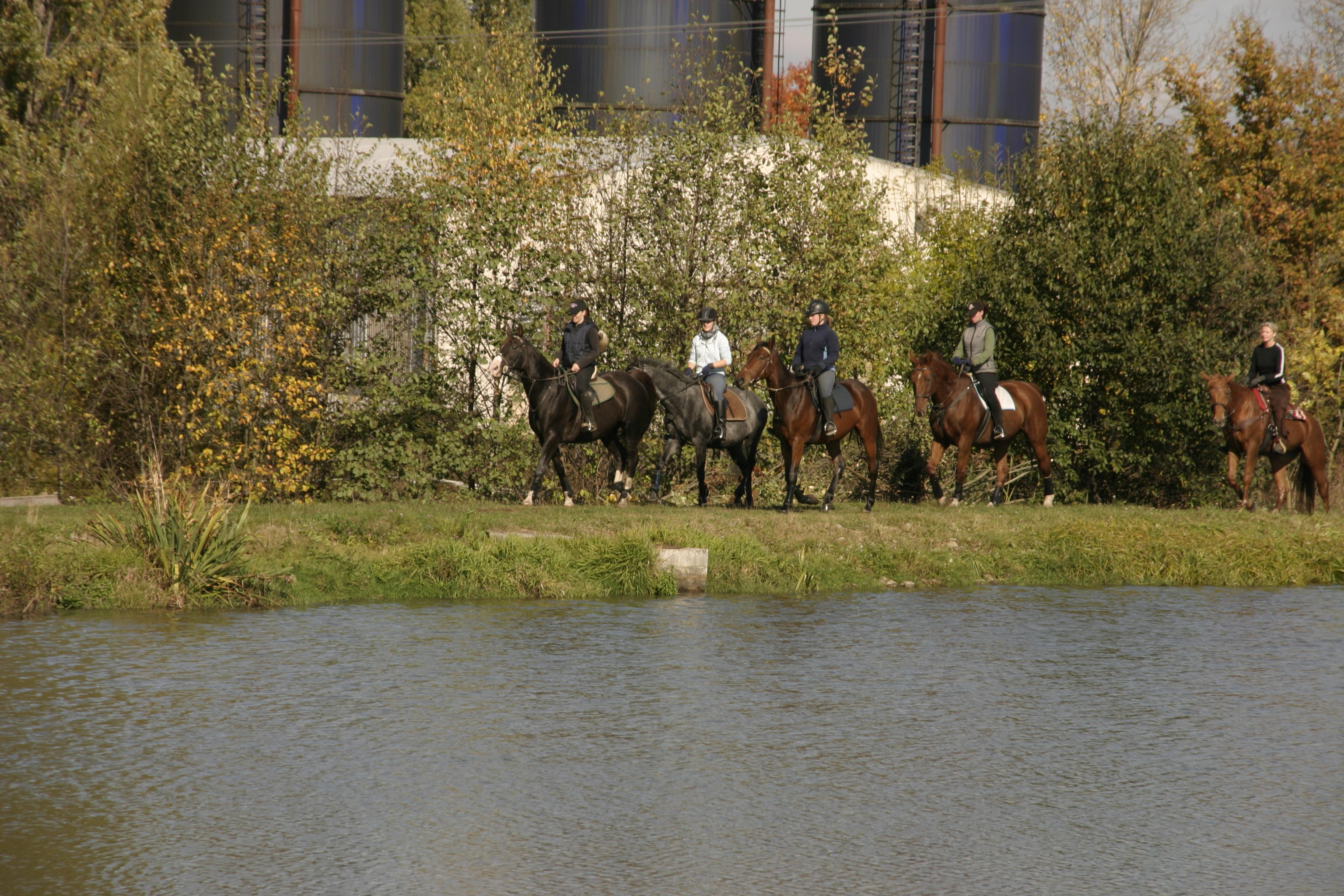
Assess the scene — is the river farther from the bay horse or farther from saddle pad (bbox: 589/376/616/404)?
saddle pad (bbox: 589/376/616/404)

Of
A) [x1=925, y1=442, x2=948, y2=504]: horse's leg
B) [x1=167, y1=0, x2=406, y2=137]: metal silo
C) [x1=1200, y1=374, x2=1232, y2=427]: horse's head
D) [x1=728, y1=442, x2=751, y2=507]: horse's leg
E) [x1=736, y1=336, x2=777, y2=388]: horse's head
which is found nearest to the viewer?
[x1=736, y1=336, x2=777, y2=388]: horse's head

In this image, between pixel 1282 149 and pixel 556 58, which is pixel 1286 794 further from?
pixel 556 58

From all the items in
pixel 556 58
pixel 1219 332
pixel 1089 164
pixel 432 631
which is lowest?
pixel 432 631

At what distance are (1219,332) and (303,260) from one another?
14.1 m

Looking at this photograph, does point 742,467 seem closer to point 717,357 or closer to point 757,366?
point 717,357

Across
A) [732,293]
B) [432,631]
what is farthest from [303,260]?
[432,631]

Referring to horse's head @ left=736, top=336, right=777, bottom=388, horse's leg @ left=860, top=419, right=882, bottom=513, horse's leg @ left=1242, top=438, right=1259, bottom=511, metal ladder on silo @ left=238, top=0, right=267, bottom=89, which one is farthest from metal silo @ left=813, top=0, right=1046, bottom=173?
horse's head @ left=736, top=336, right=777, bottom=388

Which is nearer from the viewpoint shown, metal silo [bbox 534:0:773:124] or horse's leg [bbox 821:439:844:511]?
horse's leg [bbox 821:439:844:511]

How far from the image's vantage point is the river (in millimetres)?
5969

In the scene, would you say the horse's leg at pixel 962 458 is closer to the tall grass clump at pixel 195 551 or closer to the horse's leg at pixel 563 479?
the horse's leg at pixel 563 479

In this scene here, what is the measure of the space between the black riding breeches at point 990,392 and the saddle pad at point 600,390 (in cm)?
531

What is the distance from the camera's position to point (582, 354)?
18719 mm

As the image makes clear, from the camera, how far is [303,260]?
1970cm

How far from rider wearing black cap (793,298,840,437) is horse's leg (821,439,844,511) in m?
0.46
